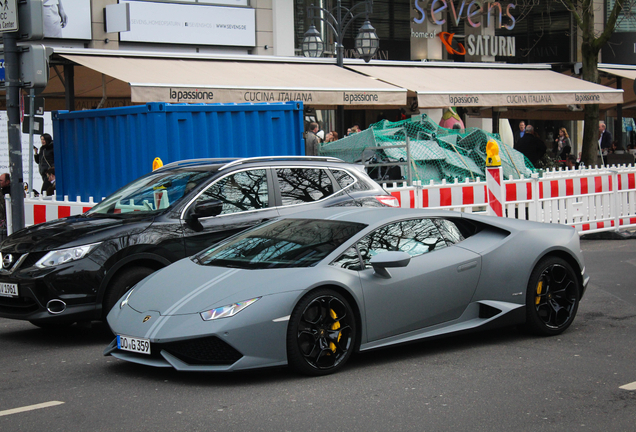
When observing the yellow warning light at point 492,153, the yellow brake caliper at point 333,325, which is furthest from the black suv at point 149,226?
the yellow warning light at point 492,153

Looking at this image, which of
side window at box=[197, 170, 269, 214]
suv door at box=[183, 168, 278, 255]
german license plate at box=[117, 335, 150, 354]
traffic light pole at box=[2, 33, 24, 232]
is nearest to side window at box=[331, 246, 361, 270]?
german license plate at box=[117, 335, 150, 354]

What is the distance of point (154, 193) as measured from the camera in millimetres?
7996

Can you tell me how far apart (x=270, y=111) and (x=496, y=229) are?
5.58 m

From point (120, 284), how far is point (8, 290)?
92cm

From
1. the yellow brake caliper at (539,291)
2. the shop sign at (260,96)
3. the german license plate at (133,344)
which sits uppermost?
the shop sign at (260,96)

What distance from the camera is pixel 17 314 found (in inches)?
280

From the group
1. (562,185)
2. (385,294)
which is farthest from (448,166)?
(385,294)

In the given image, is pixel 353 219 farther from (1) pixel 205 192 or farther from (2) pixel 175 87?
(2) pixel 175 87

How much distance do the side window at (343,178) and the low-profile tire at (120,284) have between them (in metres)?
2.31

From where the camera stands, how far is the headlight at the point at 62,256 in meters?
6.98

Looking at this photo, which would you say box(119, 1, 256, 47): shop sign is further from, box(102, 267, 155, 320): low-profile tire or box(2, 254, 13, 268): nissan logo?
box(102, 267, 155, 320): low-profile tire

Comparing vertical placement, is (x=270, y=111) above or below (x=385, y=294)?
above

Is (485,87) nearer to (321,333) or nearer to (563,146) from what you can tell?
(563,146)

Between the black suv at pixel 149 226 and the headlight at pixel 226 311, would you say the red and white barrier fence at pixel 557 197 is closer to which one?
the black suv at pixel 149 226
